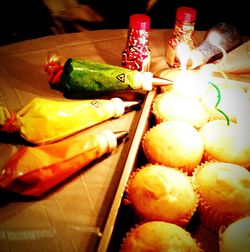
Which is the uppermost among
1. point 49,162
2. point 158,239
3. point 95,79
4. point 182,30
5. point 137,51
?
point 182,30

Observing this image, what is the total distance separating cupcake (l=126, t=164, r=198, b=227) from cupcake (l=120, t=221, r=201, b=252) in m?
0.10

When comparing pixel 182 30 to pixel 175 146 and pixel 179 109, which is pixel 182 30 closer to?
pixel 179 109

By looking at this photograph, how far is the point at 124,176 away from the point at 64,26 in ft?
10.2

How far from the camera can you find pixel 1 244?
1.80 m

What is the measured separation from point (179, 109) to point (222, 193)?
0.75m

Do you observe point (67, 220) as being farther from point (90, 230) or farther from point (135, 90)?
point (135, 90)

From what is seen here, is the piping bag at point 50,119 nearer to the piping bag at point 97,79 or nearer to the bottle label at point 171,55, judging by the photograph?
the piping bag at point 97,79

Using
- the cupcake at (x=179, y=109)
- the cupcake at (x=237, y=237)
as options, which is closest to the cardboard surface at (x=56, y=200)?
the cupcake at (x=179, y=109)

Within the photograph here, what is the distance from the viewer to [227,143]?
220 cm

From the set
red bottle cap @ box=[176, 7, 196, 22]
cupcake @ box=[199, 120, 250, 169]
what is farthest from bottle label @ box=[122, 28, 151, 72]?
cupcake @ box=[199, 120, 250, 169]

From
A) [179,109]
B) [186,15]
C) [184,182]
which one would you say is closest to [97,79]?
[179,109]

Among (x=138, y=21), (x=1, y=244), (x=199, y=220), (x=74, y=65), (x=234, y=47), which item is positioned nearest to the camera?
(x=1, y=244)

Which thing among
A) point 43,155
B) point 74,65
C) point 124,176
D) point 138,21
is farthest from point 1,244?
point 138,21

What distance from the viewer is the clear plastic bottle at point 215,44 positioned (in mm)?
2984
